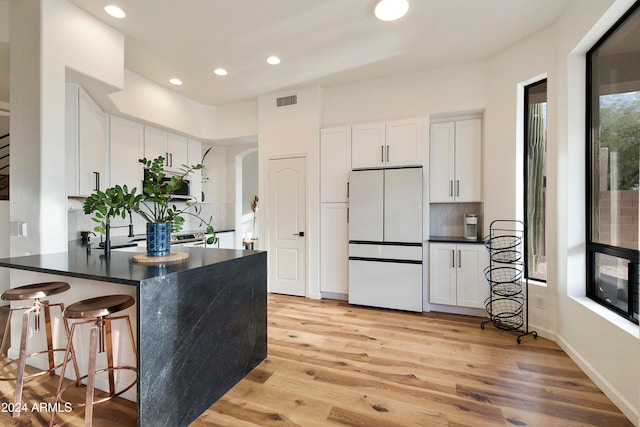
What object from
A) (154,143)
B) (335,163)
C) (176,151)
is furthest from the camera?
(176,151)

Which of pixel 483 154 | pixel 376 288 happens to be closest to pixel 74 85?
pixel 376 288

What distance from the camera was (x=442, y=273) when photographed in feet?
11.6

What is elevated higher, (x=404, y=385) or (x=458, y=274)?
(x=458, y=274)

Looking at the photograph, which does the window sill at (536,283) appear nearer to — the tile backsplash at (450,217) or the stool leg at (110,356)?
the tile backsplash at (450,217)

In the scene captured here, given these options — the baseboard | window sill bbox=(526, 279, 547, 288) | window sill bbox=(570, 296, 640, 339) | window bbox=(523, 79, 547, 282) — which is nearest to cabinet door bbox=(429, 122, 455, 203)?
window bbox=(523, 79, 547, 282)

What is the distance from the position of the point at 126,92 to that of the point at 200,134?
1294mm

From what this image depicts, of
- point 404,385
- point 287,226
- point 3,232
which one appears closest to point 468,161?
point 287,226

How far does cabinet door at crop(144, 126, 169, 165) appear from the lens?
13.6ft

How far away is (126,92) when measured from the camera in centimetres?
364

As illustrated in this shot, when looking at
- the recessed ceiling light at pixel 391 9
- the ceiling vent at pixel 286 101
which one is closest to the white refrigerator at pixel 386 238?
the ceiling vent at pixel 286 101

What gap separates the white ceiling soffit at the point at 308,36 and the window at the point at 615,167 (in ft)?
2.44

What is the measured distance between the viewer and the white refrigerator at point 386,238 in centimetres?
353

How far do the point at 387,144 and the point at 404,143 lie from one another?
209 millimetres

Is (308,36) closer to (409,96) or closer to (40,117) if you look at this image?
(409,96)
